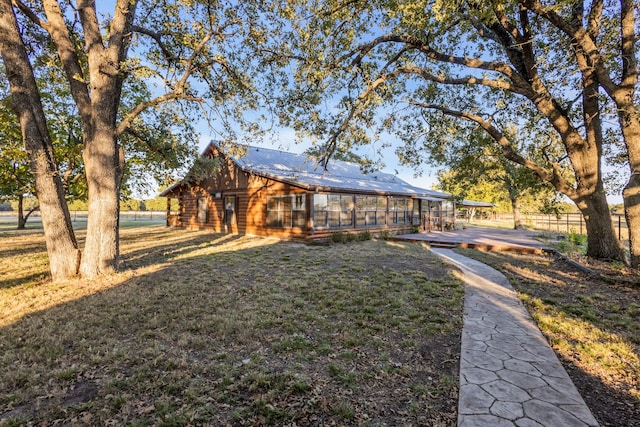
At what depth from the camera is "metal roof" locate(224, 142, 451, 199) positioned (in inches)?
593

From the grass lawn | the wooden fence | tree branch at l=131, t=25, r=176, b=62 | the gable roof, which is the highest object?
tree branch at l=131, t=25, r=176, b=62

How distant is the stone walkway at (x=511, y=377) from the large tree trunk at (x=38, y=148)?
8311 mm

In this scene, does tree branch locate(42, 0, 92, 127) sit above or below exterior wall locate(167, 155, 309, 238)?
above

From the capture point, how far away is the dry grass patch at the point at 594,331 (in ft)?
9.69

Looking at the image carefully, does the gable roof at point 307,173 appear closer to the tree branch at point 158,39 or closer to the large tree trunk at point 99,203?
the tree branch at point 158,39

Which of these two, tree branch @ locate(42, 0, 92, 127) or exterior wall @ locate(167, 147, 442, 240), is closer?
tree branch @ locate(42, 0, 92, 127)

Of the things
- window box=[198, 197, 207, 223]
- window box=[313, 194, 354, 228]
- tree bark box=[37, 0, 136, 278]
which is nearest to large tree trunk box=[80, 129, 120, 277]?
tree bark box=[37, 0, 136, 278]

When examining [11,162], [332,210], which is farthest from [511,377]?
[11,162]

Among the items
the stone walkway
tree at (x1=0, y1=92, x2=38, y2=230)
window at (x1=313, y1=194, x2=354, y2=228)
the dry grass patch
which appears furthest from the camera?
window at (x1=313, y1=194, x2=354, y2=228)

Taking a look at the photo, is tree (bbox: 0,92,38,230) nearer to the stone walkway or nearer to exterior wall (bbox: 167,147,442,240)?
exterior wall (bbox: 167,147,442,240)

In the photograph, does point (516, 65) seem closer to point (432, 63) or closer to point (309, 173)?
point (432, 63)

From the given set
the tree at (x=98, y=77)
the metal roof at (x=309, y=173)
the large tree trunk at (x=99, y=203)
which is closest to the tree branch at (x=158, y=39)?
the tree at (x=98, y=77)

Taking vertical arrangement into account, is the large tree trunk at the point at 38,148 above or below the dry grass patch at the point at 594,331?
above

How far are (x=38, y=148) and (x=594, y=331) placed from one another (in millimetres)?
10844
